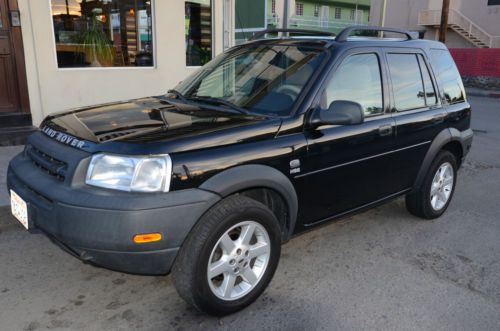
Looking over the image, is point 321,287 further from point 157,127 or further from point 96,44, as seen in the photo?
point 96,44

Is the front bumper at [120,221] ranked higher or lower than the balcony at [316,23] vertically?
lower

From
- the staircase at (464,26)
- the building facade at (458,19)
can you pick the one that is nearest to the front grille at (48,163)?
the building facade at (458,19)

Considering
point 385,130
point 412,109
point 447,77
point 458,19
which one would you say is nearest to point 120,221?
point 385,130

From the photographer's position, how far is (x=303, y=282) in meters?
3.38

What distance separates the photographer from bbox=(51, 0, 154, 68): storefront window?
7105 mm

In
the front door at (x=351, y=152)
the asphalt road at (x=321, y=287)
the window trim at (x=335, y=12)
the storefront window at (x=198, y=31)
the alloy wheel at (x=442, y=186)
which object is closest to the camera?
the asphalt road at (x=321, y=287)

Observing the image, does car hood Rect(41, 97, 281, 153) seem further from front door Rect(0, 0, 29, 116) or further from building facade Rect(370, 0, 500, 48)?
building facade Rect(370, 0, 500, 48)

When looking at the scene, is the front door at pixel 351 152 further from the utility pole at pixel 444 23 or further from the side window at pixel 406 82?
the utility pole at pixel 444 23

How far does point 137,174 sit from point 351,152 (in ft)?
5.73

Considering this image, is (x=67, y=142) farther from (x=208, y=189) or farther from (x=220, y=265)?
(x=220, y=265)

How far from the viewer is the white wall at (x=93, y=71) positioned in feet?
22.0

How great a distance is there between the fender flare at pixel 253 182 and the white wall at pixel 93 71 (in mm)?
5235

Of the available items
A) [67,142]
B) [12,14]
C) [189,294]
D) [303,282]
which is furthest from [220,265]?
[12,14]

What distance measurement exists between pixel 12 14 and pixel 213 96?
449 cm
